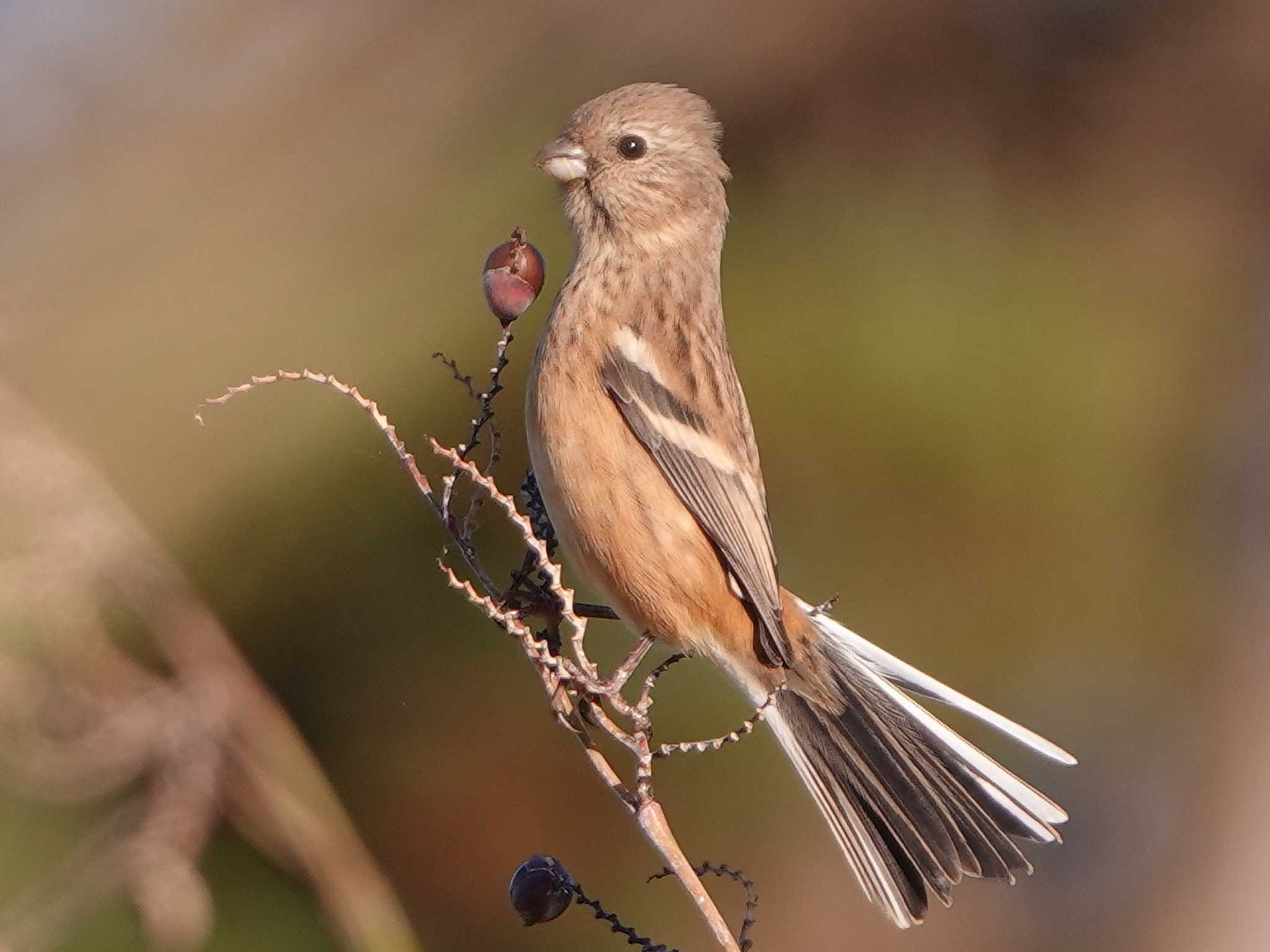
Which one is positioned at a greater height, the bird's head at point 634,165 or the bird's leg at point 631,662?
the bird's head at point 634,165

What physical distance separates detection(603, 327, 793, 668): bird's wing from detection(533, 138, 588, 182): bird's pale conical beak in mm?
422

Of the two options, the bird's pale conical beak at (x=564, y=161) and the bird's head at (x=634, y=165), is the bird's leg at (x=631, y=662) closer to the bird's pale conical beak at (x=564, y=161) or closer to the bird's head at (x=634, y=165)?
the bird's head at (x=634, y=165)

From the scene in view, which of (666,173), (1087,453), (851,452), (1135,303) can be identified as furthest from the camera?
(1135,303)

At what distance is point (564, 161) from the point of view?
123 inches

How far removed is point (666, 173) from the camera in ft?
10.7

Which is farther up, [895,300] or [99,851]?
[895,300]

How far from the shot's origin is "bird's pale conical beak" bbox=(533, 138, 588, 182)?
10.3 ft

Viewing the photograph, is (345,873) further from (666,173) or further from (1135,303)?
(1135,303)

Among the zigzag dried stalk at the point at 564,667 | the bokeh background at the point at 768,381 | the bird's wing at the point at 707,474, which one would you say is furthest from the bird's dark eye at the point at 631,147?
the zigzag dried stalk at the point at 564,667

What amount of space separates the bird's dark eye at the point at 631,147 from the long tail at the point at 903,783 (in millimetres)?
1102

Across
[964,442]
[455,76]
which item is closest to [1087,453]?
[964,442]

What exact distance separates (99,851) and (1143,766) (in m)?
3.68

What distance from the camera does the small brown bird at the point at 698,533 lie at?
275cm

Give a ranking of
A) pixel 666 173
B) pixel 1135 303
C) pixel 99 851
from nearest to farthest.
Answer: pixel 99 851
pixel 666 173
pixel 1135 303
